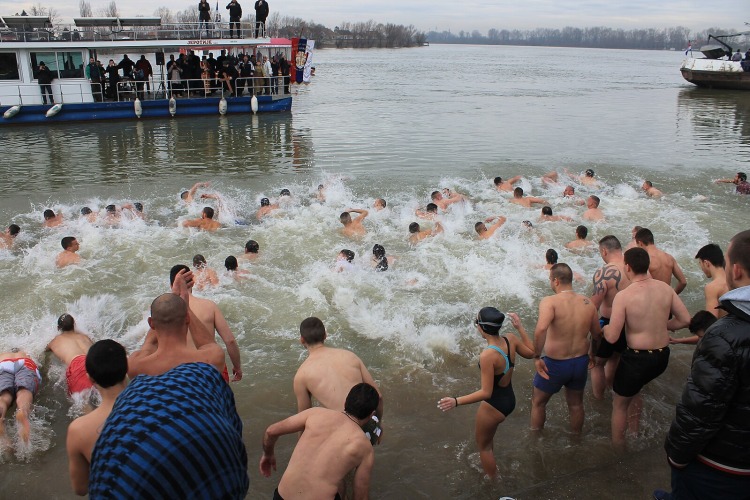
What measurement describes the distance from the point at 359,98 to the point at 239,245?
90.0ft

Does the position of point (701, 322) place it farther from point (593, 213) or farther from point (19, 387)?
point (593, 213)

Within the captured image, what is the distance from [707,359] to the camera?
2879mm

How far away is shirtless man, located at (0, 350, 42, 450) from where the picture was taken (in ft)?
17.2

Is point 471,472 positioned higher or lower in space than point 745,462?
lower

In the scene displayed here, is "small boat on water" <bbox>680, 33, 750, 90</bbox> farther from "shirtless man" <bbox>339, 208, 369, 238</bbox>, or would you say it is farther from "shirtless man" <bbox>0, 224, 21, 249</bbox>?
"shirtless man" <bbox>0, 224, 21, 249</bbox>

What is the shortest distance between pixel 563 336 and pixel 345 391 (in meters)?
1.95

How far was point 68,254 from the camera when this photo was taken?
30.8ft

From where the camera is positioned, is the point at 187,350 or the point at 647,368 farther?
the point at 647,368

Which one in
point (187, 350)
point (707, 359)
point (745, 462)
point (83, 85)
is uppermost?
point (83, 85)

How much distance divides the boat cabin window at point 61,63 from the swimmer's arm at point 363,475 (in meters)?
25.0

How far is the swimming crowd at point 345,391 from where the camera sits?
225 cm

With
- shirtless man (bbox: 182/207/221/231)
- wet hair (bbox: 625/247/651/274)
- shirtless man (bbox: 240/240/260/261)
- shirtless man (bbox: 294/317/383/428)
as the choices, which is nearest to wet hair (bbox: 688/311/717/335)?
wet hair (bbox: 625/247/651/274)

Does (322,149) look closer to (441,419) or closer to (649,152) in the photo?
(649,152)

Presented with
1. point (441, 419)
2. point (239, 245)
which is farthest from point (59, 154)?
point (441, 419)
